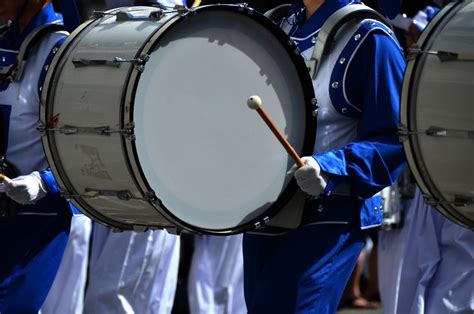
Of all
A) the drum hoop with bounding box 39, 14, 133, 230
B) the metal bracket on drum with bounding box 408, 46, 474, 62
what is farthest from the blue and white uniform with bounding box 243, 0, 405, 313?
the drum hoop with bounding box 39, 14, 133, 230

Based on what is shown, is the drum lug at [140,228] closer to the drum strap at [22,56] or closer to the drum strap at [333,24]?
the drum strap at [333,24]

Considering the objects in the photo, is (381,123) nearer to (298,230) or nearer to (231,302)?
(298,230)

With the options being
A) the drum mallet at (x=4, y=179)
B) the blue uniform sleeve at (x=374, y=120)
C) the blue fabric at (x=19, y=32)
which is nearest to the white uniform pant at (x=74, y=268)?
the blue fabric at (x=19, y=32)

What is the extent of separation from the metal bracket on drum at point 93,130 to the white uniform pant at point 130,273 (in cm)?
272

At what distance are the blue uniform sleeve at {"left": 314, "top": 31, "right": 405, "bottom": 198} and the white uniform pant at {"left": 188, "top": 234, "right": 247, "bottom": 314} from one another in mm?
3963

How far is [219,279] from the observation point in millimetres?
8266

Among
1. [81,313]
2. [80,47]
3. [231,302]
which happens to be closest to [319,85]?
[80,47]

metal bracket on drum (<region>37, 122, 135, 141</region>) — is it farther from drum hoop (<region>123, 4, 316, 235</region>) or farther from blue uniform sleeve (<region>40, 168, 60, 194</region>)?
blue uniform sleeve (<region>40, 168, 60, 194</region>)

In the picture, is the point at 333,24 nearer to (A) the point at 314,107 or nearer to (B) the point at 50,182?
(A) the point at 314,107

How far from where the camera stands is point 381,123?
14.0 ft

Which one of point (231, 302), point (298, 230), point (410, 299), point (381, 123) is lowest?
point (231, 302)

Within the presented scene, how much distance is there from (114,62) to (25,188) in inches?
34.9

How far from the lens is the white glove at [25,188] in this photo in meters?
4.92

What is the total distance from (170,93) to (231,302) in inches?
164
